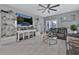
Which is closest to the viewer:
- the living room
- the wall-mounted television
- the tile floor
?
the tile floor

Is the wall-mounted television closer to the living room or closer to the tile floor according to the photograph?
the living room

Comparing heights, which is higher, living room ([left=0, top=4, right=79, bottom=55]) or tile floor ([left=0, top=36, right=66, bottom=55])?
living room ([left=0, top=4, right=79, bottom=55])

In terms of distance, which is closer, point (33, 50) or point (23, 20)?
point (33, 50)

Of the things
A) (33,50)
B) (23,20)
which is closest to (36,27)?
(23,20)

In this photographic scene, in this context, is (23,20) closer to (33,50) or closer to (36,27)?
(36,27)

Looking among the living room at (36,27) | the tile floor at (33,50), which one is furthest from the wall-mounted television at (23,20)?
the tile floor at (33,50)

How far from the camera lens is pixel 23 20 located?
8281mm

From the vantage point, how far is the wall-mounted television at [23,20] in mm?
7693

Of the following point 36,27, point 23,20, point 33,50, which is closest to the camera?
point 33,50

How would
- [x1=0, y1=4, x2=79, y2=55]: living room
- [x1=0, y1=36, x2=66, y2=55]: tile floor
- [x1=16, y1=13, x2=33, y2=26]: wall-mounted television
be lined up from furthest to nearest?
[x1=16, y1=13, x2=33, y2=26]: wall-mounted television
[x1=0, y1=4, x2=79, y2=55]: living room
[x1=0, y1=36, x2=66, y2=55]: tile floor

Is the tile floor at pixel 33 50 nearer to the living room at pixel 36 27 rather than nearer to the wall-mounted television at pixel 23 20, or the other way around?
the living room at pixel 36 27

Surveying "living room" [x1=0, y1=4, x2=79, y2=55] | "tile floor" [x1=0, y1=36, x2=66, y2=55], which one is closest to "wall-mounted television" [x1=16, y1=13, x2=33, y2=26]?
"living room" [x1=0, y1=4, x2=79, y2=55]

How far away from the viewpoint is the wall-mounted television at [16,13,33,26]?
769 centimetres
